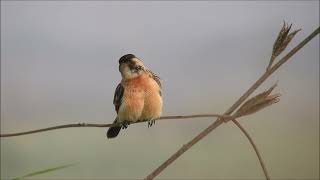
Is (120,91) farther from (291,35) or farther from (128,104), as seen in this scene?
(291,35)

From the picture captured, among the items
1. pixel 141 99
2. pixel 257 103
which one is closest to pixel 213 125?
pixel 257 103

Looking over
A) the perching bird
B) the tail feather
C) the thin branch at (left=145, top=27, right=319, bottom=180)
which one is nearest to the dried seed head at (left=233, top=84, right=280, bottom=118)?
the thin branch at (left=145, top=27, right=319, bottom=180)

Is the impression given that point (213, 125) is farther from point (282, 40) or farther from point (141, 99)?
point (141, 99)

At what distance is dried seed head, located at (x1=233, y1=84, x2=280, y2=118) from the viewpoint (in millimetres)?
669

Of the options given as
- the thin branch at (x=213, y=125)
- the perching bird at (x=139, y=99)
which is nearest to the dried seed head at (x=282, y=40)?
the thin branch at (x=213, y=125)

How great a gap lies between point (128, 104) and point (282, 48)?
1.49 m

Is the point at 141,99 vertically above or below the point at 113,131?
above

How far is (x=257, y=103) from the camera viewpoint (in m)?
0.68

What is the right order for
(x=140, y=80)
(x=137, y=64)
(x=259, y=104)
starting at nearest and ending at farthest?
(x=259, y=104)
(x=137, y=64)
(x=140, y=80)

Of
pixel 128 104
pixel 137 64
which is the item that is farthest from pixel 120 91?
pixel 137 64

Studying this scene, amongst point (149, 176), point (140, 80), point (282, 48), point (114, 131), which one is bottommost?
point (149, 176)

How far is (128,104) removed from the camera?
214 centimetres

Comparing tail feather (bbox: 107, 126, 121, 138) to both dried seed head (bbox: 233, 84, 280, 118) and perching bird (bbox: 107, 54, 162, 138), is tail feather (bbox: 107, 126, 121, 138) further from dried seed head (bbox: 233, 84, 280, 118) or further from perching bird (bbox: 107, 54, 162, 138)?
dried seed head (bbox: 233, 84, 280, 118)

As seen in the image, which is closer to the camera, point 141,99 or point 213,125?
point 213,125
